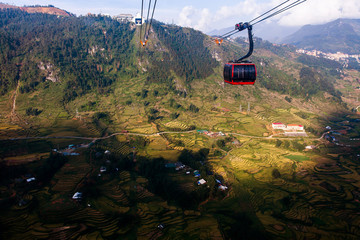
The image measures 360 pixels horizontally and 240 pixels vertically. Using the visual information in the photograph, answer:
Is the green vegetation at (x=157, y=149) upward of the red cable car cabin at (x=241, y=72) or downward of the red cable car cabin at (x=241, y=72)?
downward

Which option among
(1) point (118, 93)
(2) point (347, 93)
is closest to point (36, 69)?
(1) point (118, 93)

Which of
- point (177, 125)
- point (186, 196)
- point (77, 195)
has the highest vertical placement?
point (177, 125)

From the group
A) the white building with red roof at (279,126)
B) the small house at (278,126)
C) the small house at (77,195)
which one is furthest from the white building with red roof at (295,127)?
the small house at (77,195)

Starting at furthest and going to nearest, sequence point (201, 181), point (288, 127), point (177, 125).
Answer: point (177, 125) < point (288, 127) < point (201, 181)

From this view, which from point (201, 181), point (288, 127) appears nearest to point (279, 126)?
point (288, 127)

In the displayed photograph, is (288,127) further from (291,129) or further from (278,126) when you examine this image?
(278,126)

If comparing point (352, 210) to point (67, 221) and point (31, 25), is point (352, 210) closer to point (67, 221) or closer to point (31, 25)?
point (67, 221)

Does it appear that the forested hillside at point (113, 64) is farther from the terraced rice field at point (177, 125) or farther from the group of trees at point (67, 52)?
the terraced rice field at point (177, 125)

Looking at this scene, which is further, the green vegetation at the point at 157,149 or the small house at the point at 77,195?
the small house at the point at 77,195

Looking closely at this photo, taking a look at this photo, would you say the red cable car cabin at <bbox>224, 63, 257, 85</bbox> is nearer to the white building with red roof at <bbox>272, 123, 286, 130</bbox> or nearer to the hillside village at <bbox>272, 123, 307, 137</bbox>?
the hillside village at <bbox>272, 123, 307, 137</bbox>

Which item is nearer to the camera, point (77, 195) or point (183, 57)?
point (77, 195)

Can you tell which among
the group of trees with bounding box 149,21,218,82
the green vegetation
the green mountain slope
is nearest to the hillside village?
the green vegetation
